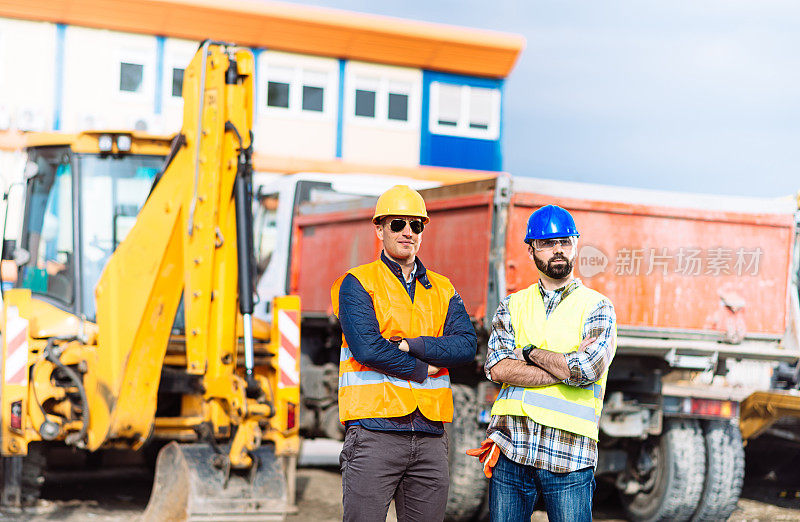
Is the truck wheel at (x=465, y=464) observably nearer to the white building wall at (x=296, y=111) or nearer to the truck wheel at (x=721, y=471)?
the truck wheel at (x=721, y=471)

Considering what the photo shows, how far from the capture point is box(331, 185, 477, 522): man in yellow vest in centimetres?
417

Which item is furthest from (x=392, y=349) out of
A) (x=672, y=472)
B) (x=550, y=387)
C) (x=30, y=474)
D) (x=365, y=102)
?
(x=365, y=102)

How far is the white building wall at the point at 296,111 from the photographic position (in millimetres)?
25969

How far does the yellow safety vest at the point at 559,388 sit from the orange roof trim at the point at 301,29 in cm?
2151

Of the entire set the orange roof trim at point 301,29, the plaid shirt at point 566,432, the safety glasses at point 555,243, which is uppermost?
the orange roof trim at point 301,29

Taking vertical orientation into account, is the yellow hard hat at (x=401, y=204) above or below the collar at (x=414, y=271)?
above

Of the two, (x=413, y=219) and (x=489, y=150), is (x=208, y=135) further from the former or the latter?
(x=489, y=150)

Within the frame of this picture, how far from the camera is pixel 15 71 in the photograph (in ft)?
77.9

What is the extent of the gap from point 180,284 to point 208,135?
118 centimetres

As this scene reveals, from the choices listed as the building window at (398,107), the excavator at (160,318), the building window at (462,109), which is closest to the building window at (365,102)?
the building window at (398,107)

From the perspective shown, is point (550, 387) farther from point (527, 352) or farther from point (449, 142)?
point (449, 142)

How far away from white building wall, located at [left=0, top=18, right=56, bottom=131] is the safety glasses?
2111cm

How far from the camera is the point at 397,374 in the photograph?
165 inches

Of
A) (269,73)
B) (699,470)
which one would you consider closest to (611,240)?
(699,470)
